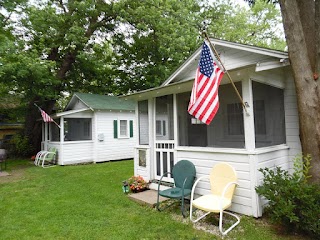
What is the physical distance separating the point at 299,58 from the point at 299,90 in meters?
0.52

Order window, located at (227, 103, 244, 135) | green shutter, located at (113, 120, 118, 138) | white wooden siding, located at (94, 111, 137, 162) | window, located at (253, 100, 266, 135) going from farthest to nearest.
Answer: green shutter, located at (113, 120, 118, 138) → white wooden siding, located at (94, 111, 137, 162) → window, located at (227, 103, 244, 135) → window, located at (253, 100, 266, 135)

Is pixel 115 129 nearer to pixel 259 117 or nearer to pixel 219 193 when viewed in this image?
pixel 219 193

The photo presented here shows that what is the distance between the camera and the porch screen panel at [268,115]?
4.08 m

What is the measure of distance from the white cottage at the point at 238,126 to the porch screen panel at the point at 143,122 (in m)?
0.04

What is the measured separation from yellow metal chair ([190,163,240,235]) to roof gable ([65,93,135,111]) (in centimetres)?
819

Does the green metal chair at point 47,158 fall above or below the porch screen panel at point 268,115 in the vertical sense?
below

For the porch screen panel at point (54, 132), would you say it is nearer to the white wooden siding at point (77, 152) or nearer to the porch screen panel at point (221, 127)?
the white wooden siding at point (77, 152)

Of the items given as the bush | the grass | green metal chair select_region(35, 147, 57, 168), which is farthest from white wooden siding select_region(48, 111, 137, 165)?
the bush

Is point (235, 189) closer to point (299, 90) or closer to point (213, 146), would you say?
point (213, 146)

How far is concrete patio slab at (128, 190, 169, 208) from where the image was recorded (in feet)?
15.7

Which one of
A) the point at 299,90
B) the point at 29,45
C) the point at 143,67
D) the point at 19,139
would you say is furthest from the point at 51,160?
the point at 299,90

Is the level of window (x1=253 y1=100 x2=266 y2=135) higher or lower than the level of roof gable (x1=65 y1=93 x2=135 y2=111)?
lower

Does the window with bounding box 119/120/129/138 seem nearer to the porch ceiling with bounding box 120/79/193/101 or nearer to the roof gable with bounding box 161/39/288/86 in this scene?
the porch ceiling with bounding box 120/79/193/101

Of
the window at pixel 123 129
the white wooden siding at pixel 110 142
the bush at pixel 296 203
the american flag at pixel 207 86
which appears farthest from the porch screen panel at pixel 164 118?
the window at pixel 123 129
